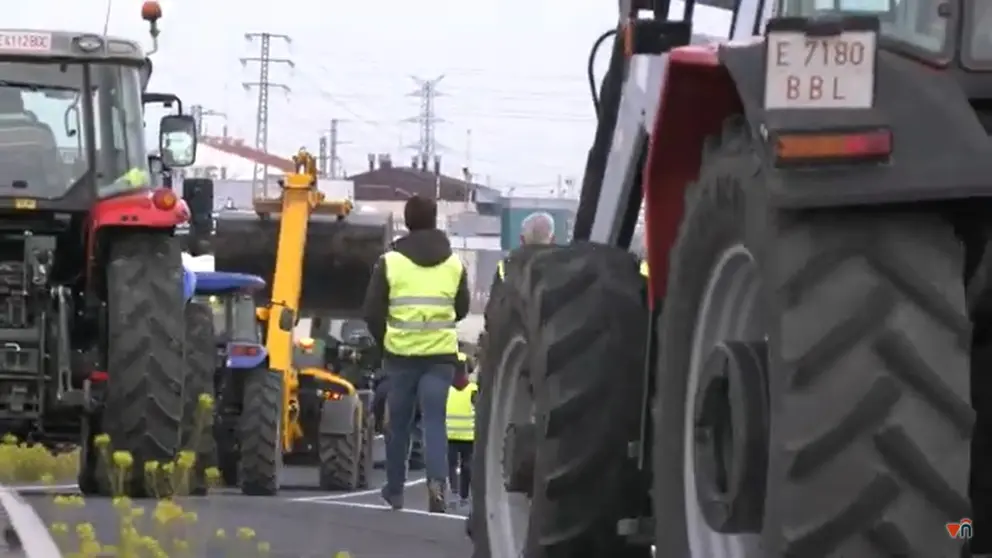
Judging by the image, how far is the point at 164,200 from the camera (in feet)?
46.7

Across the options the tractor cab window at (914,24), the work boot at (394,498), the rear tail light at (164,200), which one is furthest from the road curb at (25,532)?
the tractor cab window at (914,24)

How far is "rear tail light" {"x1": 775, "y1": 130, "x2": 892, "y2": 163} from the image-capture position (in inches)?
191

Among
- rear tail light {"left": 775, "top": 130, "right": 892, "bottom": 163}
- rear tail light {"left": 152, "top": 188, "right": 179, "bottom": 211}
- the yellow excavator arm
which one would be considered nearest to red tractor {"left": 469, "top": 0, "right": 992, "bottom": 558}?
rear tail light {"left": 775, "top": 130, "right": 892, "bottom": 163}

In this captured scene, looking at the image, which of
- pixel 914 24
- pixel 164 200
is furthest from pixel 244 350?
pixel 914 24

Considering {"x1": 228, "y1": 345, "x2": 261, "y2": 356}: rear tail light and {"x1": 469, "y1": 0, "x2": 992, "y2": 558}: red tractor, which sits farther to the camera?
{"x1": 228, "y1": 345, "x2": 261, "y2": 356}: rear tail light

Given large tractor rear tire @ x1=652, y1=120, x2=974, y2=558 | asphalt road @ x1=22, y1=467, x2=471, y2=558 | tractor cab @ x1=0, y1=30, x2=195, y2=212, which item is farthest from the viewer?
tractor cab @ x1=0, y1=30, x2=195, y2=212

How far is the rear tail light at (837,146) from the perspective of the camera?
486 centimetres

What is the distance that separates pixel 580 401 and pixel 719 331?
99cm

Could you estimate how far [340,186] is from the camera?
98.5 m

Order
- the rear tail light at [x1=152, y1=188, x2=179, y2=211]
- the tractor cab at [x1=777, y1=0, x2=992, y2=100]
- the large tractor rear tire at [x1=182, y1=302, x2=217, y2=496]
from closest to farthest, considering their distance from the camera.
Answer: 1. the tractor cab at [x1=777, y1=0, x2=992, y2=100]
2. the rear tail light at [x1=152, y1=188, x2=179, y2=211]
3. the large tractor rear tire at [x1=182, y1=302, x2=217, y2=496]

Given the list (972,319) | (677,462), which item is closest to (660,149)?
(677,462)

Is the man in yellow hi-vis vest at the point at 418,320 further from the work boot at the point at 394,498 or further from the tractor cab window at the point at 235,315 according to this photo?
the tractor cab window at the point at 235,315

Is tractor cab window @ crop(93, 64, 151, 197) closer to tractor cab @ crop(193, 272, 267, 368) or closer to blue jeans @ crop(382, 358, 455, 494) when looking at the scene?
blue jeans @ crop(382, 358, 455, 494)

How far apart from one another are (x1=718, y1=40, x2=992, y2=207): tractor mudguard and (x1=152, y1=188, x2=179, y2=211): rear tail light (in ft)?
31.0
